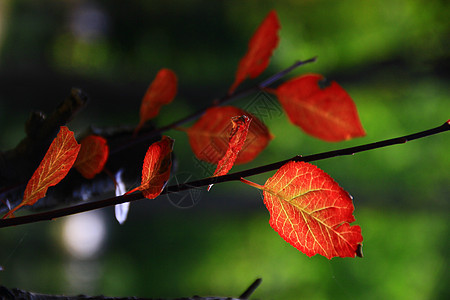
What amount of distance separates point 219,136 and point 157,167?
71 millimetres

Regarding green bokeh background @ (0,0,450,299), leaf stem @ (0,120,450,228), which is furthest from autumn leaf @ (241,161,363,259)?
green bokeh background @ (0,0,450,299)

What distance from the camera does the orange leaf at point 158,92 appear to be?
0.18 metres

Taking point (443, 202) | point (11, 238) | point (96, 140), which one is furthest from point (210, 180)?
point (443, 202)

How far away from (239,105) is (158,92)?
37 centimetres

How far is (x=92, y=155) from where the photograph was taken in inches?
5.9

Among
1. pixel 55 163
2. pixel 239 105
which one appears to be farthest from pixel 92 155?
pixel 239 105

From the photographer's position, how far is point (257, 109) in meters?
0.19

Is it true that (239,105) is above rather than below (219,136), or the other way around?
above

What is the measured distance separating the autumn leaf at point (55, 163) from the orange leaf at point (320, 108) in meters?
0.11

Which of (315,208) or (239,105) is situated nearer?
(315,208)

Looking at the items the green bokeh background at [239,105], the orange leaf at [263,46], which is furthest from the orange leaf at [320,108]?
the green bokeh background at [239,105]

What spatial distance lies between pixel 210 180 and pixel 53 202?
4.3 inches

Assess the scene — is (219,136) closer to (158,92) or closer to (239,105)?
(158,92)

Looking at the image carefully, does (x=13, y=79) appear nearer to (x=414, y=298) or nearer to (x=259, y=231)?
(x=259, y=231)
